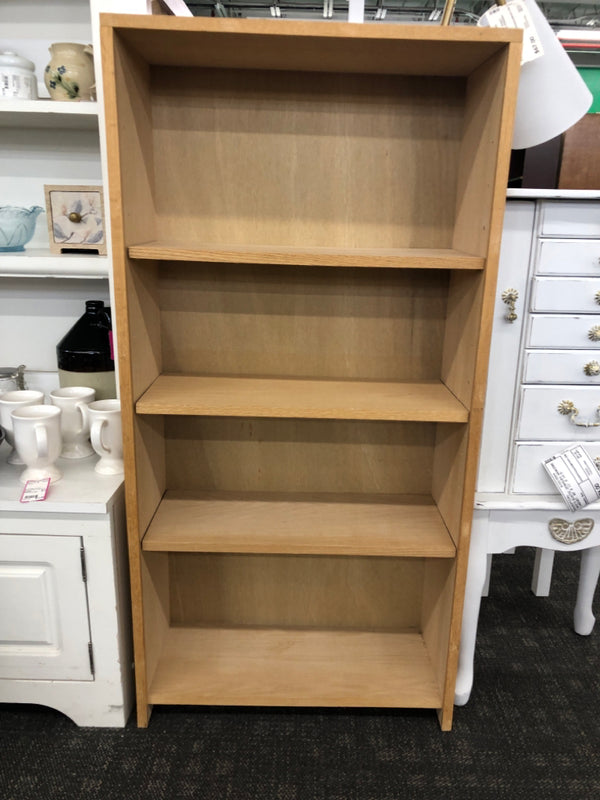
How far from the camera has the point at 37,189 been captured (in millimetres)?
1893

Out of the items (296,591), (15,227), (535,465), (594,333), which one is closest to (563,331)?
(594,333)

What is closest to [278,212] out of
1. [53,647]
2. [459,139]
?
[459,139]

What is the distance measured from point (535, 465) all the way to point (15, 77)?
1695 mm

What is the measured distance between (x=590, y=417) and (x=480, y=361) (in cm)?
37

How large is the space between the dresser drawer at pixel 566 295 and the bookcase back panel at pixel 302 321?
0.83ft

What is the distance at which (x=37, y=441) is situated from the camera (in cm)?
147

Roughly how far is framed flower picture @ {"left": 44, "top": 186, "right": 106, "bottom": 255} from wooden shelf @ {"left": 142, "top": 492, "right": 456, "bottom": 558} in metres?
0.78

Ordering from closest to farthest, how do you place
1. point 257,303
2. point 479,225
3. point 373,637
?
point 479,225 < point 257,303 < point 373,637

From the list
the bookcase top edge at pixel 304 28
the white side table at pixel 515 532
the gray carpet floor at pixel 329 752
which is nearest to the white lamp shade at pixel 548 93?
the bookcase top edge at pixel 304 28

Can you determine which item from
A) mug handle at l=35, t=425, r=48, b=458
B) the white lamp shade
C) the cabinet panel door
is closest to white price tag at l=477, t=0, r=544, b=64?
the white lamp shade

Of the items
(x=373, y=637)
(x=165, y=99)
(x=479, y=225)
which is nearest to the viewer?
(x=479, y=225)

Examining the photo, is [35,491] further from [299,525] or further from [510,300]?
[510,300]

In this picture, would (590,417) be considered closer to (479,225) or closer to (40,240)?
(479,225)

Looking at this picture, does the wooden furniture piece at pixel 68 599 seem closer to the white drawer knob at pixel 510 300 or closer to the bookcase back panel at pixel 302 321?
the bookcase back panel at pixel 302 321
